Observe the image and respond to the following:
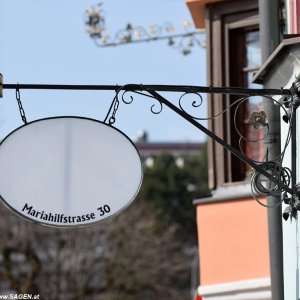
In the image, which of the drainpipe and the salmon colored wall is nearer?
the drainpipe

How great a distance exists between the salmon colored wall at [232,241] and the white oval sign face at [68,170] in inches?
187

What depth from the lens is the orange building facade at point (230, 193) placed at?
12508 millimetres

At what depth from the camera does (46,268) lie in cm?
4184

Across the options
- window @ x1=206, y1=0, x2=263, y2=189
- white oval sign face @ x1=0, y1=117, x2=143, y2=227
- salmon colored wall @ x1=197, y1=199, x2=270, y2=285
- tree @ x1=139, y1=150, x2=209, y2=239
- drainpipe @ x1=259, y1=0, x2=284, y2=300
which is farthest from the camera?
tree @ x1=139, y1=150, x2=209, y2=239

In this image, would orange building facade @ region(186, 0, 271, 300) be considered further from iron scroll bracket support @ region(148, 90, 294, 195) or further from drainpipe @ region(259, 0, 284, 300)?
iron scroll bracket support @ region(148, 90, 294, 195)

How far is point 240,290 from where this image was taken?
12484 mm

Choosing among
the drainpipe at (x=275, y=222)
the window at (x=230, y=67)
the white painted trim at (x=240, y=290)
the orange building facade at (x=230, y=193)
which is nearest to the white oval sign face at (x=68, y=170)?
the drainpipe at (x=275, y=222)

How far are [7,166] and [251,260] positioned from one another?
5.33 m

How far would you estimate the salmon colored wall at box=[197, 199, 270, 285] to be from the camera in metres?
12.5

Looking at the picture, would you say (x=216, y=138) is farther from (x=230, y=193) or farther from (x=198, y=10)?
(x=198, y=10)

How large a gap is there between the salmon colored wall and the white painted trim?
9 centimetres

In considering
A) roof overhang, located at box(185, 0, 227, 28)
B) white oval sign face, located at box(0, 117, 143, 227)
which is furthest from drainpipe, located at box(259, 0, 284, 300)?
roof overhang, located at box(185, 0, 227, 28)

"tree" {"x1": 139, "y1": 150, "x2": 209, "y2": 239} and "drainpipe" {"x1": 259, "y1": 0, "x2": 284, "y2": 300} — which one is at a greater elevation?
"drainpipe" {"x1": 259, "y1": 0, "x2": 284, "y2": 300}

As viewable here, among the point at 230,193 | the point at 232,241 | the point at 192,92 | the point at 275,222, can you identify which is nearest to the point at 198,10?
the point at 230,193
